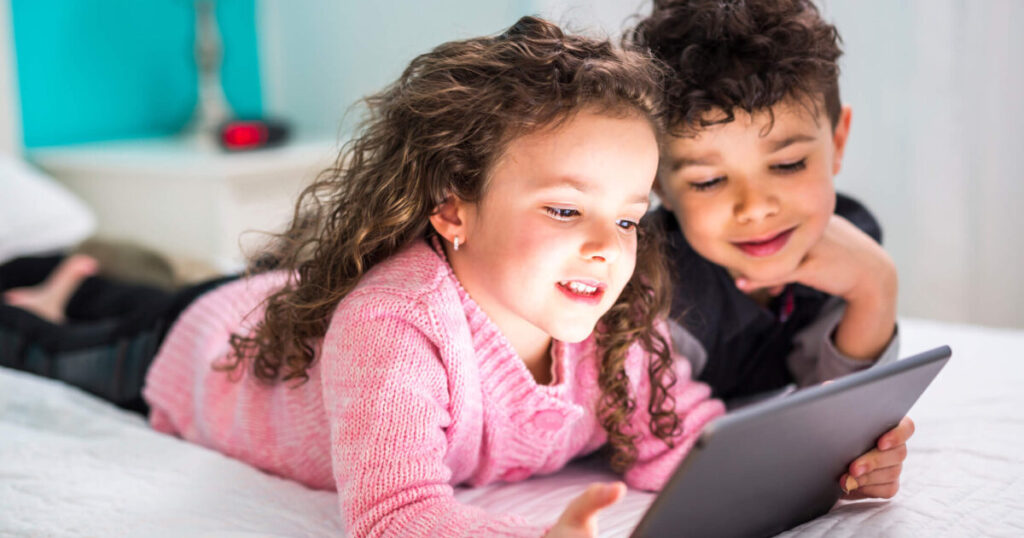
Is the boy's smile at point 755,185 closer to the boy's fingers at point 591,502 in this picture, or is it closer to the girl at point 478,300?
the girl at point 478,300

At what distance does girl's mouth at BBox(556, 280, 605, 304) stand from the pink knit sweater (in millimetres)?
110

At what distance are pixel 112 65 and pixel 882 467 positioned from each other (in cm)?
248

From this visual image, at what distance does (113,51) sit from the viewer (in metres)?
2.76

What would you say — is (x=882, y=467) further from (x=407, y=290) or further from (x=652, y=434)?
(x=407, y=290)

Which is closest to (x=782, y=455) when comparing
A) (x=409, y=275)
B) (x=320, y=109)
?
(x=409, y=275)

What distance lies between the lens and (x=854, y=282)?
1.24 metres

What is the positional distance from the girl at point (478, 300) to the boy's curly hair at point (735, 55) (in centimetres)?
10

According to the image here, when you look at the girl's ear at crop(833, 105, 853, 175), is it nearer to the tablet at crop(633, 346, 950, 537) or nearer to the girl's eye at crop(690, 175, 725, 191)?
the girl's eye at crop(690, 175, 725, 191)

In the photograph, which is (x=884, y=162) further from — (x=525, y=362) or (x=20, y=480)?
(x=20, y=480)

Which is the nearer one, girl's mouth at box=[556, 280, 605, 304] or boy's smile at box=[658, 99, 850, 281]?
girl's mouth at box=[556, 280, 605, 304]

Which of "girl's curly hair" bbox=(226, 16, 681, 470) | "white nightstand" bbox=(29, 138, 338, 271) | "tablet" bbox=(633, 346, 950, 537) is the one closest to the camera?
"tablet" bbox=(633, 346, 950, 537)

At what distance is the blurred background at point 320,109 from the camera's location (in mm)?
2066

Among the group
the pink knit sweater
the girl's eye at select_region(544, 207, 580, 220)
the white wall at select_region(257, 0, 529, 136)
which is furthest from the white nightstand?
the girl's eye at select_region(544, 207, 580, 220)

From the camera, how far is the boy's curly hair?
108 cm
